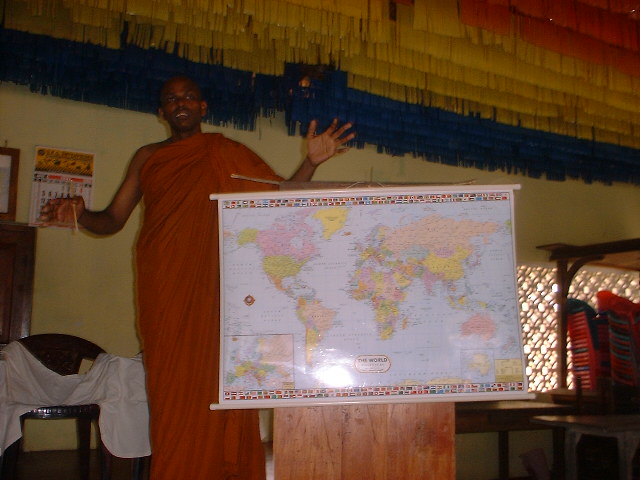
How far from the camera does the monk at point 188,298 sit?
184 centimetres

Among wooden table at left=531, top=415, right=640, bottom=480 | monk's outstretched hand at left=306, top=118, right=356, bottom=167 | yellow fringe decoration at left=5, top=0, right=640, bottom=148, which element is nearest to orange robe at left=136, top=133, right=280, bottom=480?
monk's outstretched hand at left=306, top=118, right=356, bottom=167

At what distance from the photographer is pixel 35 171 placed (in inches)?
139

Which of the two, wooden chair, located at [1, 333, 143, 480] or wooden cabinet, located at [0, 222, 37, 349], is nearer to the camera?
wooden chair, located at [1, 333, 143, 480]

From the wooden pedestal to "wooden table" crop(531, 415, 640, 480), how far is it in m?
1.67

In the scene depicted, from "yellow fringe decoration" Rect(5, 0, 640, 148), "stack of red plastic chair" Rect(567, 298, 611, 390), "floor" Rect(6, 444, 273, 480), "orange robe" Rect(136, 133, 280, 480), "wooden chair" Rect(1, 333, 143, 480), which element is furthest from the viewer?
"stack of red plastic chair" Rect(567, 298, 611, 390)

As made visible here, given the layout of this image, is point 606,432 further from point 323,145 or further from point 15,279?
point 15,279

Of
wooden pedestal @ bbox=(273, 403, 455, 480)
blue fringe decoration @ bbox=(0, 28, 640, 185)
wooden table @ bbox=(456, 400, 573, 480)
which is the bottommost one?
wooden table @ bbox=(456, 400, 573, 480)

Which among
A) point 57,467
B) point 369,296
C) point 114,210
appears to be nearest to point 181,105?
point 114,210

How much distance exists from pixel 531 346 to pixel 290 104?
2.56 meters

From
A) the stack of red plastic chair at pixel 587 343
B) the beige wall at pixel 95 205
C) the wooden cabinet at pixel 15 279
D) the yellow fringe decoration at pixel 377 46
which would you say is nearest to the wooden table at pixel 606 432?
the stack of red plastic chair at pixel 587 343

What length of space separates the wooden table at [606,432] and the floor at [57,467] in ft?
5.15

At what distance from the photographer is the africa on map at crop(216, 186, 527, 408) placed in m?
1.61

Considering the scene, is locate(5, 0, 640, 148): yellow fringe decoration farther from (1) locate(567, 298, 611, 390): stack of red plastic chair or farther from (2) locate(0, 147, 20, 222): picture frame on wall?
(1) locate(567, 298, 611, 390): stack of red plastic chair

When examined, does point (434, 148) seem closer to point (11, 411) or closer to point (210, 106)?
point (210, 106)
